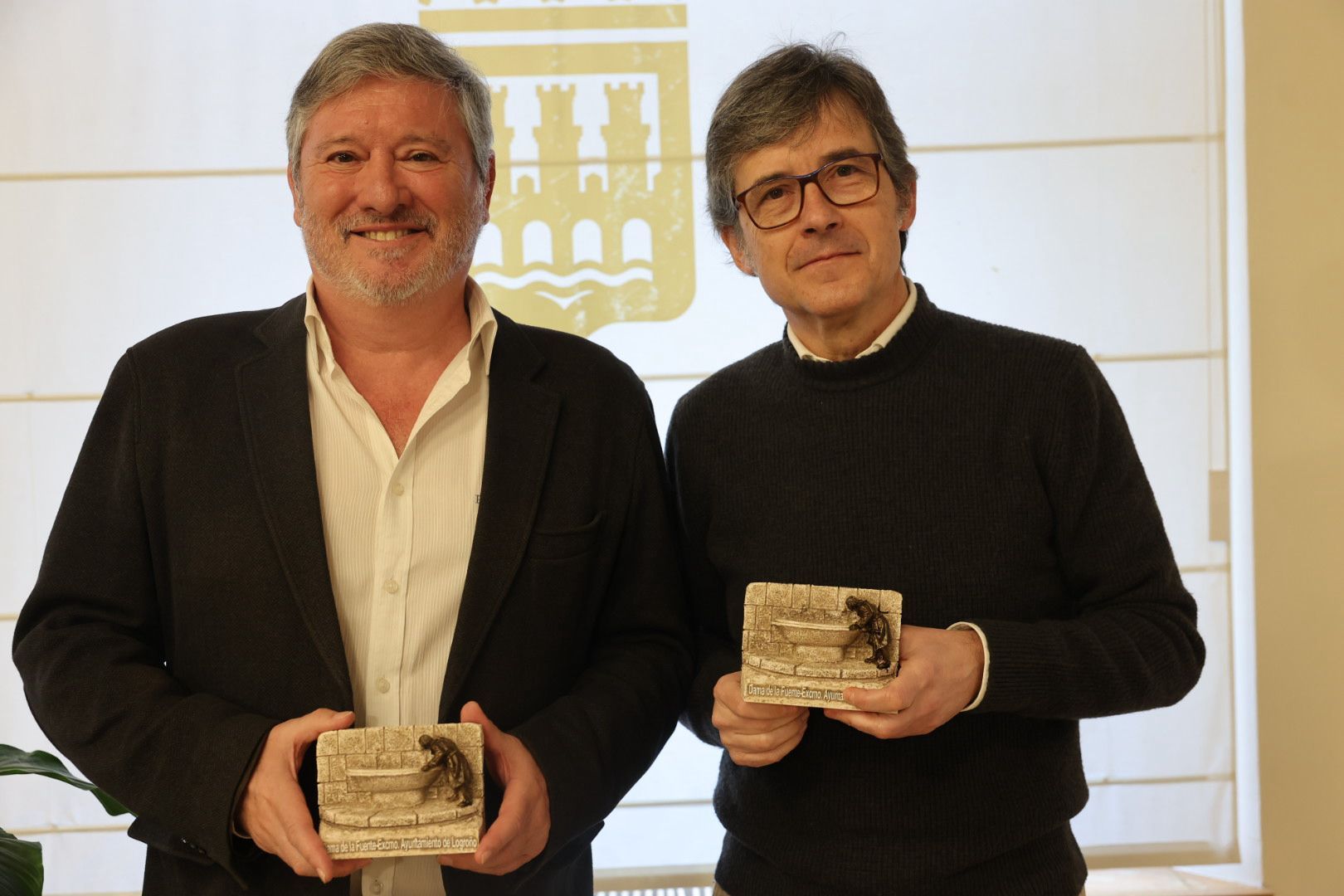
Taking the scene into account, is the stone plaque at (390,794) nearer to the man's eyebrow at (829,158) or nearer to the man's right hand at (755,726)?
the man's right hand at (755,726)

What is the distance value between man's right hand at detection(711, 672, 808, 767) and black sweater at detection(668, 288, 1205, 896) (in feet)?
0.41

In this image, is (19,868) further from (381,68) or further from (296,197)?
(381,68)

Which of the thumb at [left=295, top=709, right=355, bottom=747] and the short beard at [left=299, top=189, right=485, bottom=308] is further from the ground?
the short beard at [left=299, top=189, right=485, bottom=308]

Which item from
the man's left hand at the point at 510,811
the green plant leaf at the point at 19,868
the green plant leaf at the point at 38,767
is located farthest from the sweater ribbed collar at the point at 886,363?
the green plant leaf at the point at 19,868

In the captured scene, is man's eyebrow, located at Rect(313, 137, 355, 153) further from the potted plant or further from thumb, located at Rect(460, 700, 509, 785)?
the potted plant

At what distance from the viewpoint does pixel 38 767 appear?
2.10 meters

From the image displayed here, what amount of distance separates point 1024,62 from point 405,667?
7.82 feet

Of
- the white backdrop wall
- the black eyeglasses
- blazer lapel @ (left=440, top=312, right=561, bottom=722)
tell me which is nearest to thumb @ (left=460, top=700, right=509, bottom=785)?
blazer lapel @ (left=440, top=312, right=561, bottom=722)

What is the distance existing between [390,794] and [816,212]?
38.2 inches

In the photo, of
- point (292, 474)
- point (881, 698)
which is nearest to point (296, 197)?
point (292, 474)

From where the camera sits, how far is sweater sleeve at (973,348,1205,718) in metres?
1.47

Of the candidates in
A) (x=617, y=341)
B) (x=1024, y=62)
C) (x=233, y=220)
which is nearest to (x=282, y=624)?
(x=617, y=341)

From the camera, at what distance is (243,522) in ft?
5.16

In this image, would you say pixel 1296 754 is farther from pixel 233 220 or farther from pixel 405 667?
pixel 233 220
